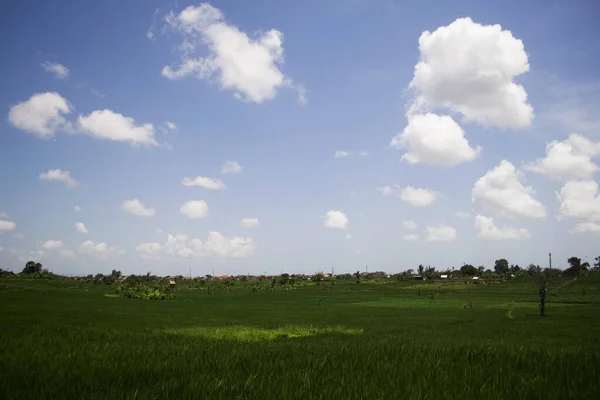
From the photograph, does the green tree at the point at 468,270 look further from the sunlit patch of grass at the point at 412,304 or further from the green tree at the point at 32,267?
the green tree at the point at 32,267

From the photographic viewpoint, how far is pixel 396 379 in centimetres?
686

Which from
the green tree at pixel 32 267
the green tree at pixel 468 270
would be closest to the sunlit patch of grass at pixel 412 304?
the green tree at pixel 468 270

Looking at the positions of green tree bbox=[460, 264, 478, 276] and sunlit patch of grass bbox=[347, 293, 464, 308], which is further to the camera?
green tree bbox=[460, 264, 478, 276]

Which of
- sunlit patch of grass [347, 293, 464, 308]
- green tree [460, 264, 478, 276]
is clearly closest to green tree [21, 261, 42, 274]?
sunlit patch of grass [347, 293, 464, 308]

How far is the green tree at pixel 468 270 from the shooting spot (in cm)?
17488

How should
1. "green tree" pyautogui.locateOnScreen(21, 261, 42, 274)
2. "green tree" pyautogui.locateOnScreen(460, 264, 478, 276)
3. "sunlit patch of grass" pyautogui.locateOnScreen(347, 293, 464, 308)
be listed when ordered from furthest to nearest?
"green tree" pyautogui.locateOnScreen(460, 264, 478, 276), "green tree" pyautogui.locateOnScreen(21, 261, 42, 274), "sunlit patch of grass" pyautogui.locateOnScreen(347, 293, 464, 308)

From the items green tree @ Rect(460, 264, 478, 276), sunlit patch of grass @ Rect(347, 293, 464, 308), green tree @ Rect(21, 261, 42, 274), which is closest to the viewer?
sunlit patch of grass @ Rect(347, 293, 464, 308)

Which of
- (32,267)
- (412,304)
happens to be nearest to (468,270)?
(412,304)

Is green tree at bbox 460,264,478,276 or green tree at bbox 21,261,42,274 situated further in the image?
green tree at bbox 460,264,478,276

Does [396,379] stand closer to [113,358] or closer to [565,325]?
[113,358]

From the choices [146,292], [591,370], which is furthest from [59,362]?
[146,292]

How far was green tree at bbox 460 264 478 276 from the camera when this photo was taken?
175 meters

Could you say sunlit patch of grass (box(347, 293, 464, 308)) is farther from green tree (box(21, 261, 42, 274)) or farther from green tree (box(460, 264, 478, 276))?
green tree (box(21, 261, 42, 274))

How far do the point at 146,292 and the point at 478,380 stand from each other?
90351 millimetres
